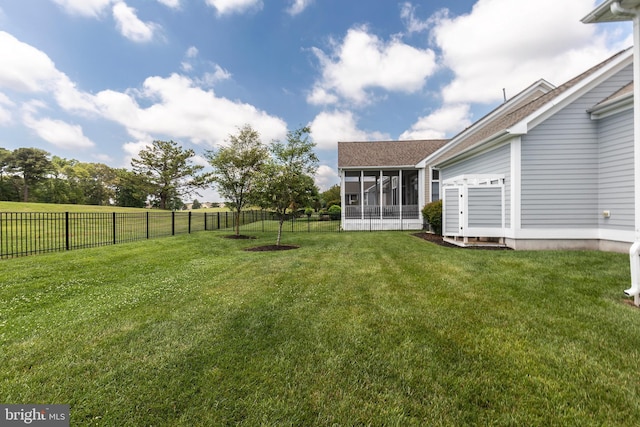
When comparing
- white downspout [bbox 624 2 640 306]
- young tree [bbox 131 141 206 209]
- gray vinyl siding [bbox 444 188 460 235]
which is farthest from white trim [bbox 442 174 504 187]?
young tree [bbox 131 141 206 209]

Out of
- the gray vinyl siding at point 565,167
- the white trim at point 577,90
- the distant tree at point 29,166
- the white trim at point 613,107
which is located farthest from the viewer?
the distant tree at point 29,166

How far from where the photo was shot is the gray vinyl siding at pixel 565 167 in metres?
7.05

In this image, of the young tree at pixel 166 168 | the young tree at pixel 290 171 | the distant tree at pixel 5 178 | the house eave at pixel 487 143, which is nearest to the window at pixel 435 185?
the house eave at pixel 487 143

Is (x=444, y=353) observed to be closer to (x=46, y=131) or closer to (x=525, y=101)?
(x=525, y=101)

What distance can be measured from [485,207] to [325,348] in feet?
26.5

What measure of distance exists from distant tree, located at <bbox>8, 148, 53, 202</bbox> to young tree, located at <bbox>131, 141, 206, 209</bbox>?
37.7ft

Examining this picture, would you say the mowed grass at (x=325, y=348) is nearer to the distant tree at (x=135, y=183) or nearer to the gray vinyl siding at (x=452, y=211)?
the gray vinyl siding at (x=452, y=211)

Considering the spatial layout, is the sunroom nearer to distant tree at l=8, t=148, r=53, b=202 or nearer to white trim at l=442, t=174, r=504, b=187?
white trim at l=442, t=174, r=504, b=187

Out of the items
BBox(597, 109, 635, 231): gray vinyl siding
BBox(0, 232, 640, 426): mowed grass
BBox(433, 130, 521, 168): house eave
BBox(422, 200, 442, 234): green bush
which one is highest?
BBox(433, 130, 521, 168): house eave

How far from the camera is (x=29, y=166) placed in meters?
33.9

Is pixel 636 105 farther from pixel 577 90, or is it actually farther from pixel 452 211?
pixel 452 211

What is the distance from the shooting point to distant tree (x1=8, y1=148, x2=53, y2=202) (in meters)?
33.3

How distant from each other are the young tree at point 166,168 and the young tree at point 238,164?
87.5 feet

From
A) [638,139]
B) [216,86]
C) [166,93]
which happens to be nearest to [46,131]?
[166,93]
